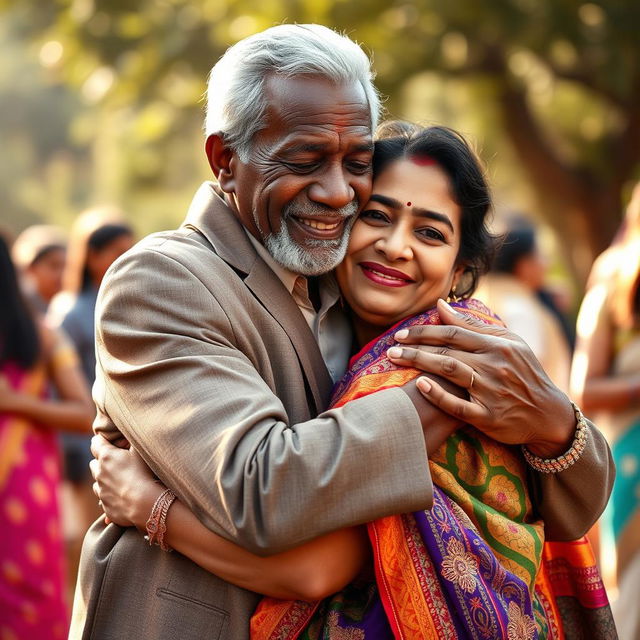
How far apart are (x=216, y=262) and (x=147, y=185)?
12430 mm

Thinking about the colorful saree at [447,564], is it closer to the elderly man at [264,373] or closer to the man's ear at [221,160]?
the elderly man at [264,373]

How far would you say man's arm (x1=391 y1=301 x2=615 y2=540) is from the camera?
2.61m

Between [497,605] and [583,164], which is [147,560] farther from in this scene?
[583,164]

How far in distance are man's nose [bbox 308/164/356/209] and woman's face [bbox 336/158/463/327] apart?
148mm

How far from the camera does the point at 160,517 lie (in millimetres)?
2533

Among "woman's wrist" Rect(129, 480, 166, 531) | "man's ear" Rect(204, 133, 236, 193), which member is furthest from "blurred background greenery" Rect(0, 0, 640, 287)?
"woman's wrist" Rect(129, 480, 166, 531)

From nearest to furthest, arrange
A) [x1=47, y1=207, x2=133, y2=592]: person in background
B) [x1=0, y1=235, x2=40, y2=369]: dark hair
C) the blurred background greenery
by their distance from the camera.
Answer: [x1=0, y1=235, x2=40, y2=369]: dark hair
[x1=47, y1=207, x2=133, y2=592]: person in background
the blurred background greenery

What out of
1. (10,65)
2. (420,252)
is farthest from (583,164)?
(10,65)

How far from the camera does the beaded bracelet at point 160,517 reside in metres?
2.53

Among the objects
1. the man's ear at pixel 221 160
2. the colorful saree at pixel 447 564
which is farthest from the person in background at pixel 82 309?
the colorful saree at pixel 447 564

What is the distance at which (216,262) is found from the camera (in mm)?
2760

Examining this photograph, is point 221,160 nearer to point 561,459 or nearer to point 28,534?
point 561,459

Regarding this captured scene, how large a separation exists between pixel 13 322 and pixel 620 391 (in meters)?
3.12

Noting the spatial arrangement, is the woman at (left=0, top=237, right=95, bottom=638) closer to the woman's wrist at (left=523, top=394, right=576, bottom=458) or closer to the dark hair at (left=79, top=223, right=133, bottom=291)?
the dark hair at (left=79, top=223, right=133, bottom=291)
